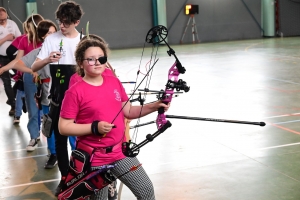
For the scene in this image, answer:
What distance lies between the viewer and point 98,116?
307 centimetres

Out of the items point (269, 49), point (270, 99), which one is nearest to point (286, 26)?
point (269, 49)

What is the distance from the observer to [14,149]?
21.4 ft

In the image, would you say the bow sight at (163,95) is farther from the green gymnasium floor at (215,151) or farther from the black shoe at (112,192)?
the green gymnasium floor at (215,151)

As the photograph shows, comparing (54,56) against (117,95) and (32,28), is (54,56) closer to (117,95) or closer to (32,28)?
(117,95)

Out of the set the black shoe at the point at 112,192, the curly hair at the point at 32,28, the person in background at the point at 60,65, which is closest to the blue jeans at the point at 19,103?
the curly hair at the point at 32,28

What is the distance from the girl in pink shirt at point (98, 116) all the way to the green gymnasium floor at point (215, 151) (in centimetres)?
142

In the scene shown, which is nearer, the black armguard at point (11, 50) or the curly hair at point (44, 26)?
the curly hair at point (44, 26)

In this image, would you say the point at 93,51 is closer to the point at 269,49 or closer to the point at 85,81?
the point at 85,81

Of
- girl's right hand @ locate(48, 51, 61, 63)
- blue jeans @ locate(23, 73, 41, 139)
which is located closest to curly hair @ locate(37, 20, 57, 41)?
blue jeans @ locate(23, 73, 41, 139)

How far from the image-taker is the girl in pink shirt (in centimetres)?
304

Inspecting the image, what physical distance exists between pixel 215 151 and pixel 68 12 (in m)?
2.65

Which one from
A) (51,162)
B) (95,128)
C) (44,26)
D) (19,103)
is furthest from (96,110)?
(19,103)

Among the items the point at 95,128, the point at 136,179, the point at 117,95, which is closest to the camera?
the point at 95,128

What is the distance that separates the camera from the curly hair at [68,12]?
4285 mm
